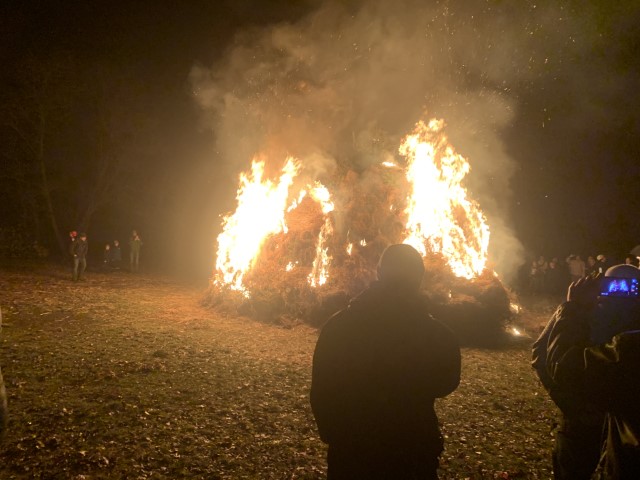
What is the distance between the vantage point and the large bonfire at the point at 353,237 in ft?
39.9

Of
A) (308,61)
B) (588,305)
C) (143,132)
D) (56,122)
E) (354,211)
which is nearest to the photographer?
(588,305)

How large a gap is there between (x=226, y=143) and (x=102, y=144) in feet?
33.7

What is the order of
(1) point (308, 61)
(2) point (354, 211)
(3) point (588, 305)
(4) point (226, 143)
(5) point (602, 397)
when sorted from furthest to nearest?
(4) point (226, 143) → (1) point (308, 61) → (2) point (354, 211) → (3) point (588, 305) → (5) point (602, 397)

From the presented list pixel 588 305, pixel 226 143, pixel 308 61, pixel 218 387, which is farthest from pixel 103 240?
A: pixel 588 305

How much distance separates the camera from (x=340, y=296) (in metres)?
12.0

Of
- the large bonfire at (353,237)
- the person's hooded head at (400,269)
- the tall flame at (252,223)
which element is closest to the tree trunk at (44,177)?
the large bonfire at (353,237)

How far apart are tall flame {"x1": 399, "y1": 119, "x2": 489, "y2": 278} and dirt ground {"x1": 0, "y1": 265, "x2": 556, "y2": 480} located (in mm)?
3739

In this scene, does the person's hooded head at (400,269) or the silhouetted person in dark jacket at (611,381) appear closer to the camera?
the silhouetted person in dark jacket at (611,381)

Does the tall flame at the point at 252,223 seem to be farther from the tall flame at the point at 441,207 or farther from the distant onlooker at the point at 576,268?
the distant onlooker at the point at 576,268

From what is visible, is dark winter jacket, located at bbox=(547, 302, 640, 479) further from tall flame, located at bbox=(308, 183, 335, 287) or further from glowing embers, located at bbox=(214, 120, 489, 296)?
tall flame, located at bbox=(308, 183, 335, 287)

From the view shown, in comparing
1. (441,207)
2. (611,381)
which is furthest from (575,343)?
(441,207)

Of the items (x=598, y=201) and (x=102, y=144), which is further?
(x=598, y=201)

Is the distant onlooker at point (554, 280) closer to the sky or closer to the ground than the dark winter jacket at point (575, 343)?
closer to the sky

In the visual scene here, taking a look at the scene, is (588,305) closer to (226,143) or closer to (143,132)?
(226,143)
